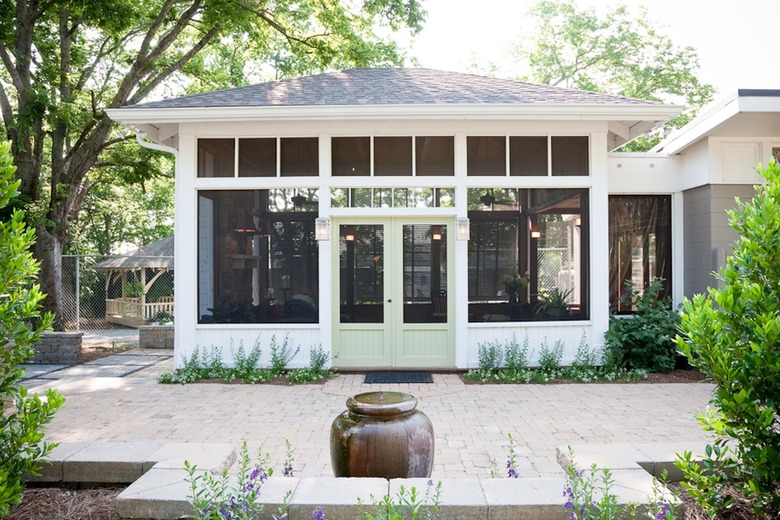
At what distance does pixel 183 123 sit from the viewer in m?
8.20

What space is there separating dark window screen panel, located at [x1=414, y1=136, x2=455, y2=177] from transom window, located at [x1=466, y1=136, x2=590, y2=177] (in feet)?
0.85

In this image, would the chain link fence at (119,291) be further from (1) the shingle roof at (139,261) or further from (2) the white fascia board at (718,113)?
(2) the white fascia board at (718,113)

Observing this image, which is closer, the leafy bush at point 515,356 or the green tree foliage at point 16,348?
the green tree foliage at point 16,348

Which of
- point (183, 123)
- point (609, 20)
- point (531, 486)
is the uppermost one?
point (609, 20)

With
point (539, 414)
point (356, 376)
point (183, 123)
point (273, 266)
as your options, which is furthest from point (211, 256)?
point (539, 414)

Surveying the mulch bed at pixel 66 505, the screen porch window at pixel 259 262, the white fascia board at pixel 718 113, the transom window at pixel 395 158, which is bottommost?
the mulch bed at pixel 66 505

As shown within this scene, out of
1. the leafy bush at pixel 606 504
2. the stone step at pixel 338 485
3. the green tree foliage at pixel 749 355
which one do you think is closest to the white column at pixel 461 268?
the stone step at pixel 338 485

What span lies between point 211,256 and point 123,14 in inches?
200

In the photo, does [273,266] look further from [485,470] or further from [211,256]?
[485,470]

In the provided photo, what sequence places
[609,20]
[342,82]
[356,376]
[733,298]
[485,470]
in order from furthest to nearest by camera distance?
[609,20] → [342,82] → [356,376] → [485,470] → [733,298]

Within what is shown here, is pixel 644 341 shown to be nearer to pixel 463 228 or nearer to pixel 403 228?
pixel 463 228

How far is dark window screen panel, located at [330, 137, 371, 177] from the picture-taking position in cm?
832

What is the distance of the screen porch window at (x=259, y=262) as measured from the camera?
822 centimetres

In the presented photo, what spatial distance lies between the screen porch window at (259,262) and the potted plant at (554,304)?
10.7 feet
